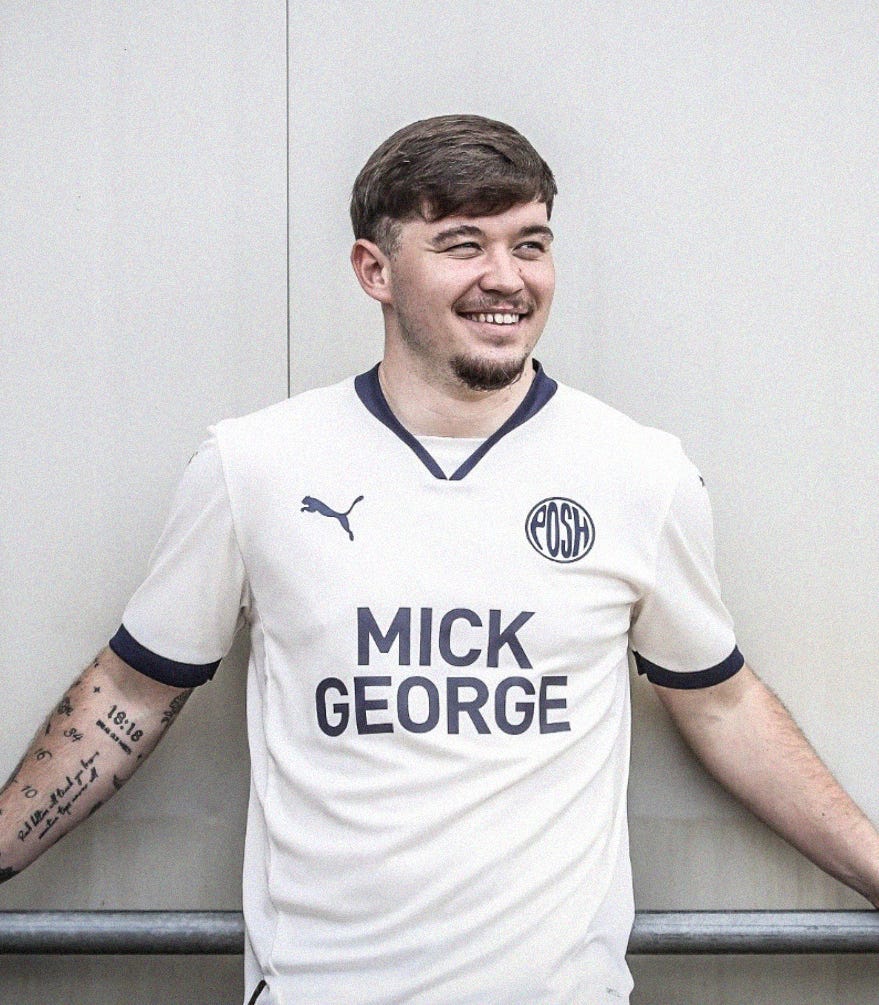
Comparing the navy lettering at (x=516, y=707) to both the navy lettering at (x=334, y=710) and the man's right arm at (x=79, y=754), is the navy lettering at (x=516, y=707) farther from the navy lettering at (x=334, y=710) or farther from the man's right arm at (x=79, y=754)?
the man's right arm at (x=79, y=754)

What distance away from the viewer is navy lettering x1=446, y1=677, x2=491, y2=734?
1.63 meters

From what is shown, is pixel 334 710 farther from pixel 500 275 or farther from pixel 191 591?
pixel 500 275

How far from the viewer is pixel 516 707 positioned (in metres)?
1.65

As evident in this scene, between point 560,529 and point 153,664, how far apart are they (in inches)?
23.5

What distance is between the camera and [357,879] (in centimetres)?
160

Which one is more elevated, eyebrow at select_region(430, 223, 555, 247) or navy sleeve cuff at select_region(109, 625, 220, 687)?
eyebrow at select_region(430, 223, 555, 247)

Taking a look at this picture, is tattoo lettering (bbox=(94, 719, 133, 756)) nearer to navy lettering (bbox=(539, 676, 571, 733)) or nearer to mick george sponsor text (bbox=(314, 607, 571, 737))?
mick george sponsor text (bbox=(314, 607, 571, 737))

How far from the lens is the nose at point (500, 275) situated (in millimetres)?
1658

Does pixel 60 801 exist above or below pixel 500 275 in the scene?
below

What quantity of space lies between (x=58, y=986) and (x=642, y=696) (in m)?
1.03

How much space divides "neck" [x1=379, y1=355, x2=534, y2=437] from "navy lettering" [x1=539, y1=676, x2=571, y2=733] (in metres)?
0.35

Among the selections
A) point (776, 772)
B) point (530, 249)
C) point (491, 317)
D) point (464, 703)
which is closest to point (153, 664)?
point (464, 703)

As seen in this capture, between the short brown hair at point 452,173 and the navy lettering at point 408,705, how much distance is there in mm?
583

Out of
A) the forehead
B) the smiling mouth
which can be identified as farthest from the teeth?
the forehead
